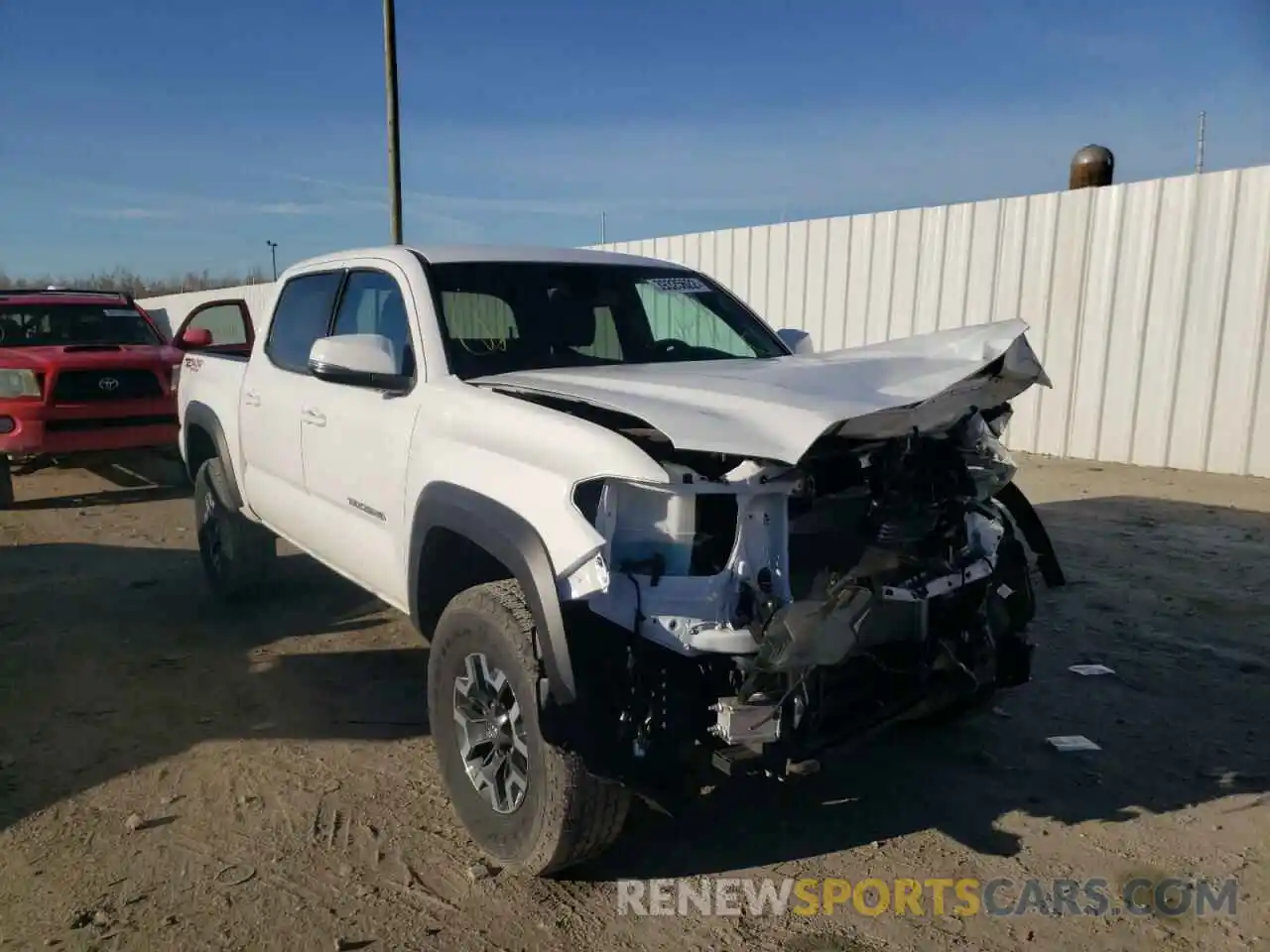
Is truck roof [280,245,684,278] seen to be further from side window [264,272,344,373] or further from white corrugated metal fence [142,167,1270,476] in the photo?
white corrugated metal fence [142,167,1270,476]

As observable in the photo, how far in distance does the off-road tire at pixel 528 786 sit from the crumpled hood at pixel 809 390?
0.69 metres

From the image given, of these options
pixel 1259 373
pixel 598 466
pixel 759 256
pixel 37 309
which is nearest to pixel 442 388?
pixel 598 466

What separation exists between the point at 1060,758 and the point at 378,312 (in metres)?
3.29

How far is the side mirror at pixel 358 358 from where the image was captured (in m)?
3.35

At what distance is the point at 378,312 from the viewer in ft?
13.4

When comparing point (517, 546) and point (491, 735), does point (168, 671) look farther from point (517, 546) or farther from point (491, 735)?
point (517, 546)

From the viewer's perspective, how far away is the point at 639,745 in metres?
2.45

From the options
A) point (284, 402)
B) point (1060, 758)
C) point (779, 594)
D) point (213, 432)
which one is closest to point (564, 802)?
point (779, 594)

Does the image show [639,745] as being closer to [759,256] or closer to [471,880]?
[471,880]

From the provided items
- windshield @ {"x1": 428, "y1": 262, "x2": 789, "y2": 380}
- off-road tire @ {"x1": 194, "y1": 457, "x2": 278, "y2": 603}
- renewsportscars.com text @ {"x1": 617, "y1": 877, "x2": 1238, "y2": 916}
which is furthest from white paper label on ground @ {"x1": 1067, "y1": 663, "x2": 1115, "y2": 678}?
off-road tire @ {"x1": 194, "y1": 457, "x2": 278, "y2": 603}

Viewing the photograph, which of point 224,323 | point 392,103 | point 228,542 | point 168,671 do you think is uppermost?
point 392,103

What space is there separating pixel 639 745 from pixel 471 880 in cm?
83

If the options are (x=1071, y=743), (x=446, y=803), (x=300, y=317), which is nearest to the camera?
(x=446, y=803)

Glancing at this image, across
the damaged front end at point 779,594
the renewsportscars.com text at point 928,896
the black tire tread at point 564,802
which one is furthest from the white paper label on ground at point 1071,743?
the black tire tread at point 564,802
